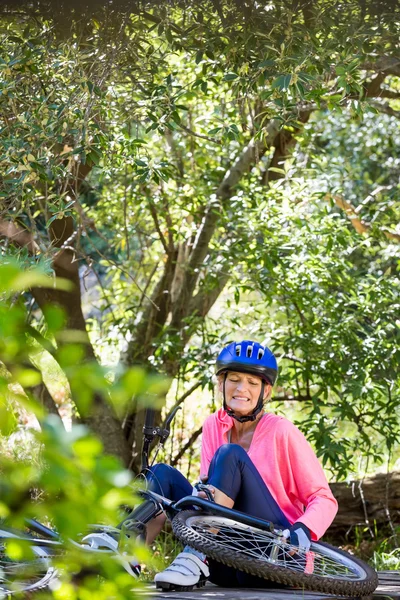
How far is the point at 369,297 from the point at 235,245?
970 mm

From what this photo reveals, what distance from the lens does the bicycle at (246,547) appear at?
3.04 m

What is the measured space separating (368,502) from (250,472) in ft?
10.9

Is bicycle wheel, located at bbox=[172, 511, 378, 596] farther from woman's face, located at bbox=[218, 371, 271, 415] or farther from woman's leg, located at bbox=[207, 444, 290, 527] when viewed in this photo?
woman's face, located at bbox=[218, 371, 271, 415]

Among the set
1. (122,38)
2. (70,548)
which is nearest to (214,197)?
(122,38)

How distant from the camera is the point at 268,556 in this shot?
319 centimetres

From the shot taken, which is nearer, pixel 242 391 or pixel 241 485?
pixel 241 485

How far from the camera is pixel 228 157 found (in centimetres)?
713

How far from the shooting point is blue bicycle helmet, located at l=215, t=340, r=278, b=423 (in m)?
3.81

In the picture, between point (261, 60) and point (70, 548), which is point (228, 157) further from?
point (70, 548)

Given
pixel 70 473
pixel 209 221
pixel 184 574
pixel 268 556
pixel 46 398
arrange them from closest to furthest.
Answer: pixel 70 473
pixel 268 556
pixel 184 574
pixel 46 398
pixel 209 221

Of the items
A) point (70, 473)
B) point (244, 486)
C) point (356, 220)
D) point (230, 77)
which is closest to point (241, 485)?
point (244, 486)

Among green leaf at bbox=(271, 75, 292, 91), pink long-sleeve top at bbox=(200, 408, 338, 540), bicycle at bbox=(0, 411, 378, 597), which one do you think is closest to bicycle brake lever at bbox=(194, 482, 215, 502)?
bicycle at bbox=(0, 411, 378, 597)

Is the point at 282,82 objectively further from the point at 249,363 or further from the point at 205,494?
the point at 205,494

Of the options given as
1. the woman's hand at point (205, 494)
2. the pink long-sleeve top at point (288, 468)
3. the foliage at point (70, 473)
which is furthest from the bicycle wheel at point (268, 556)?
the foliage at point (70, 473)
